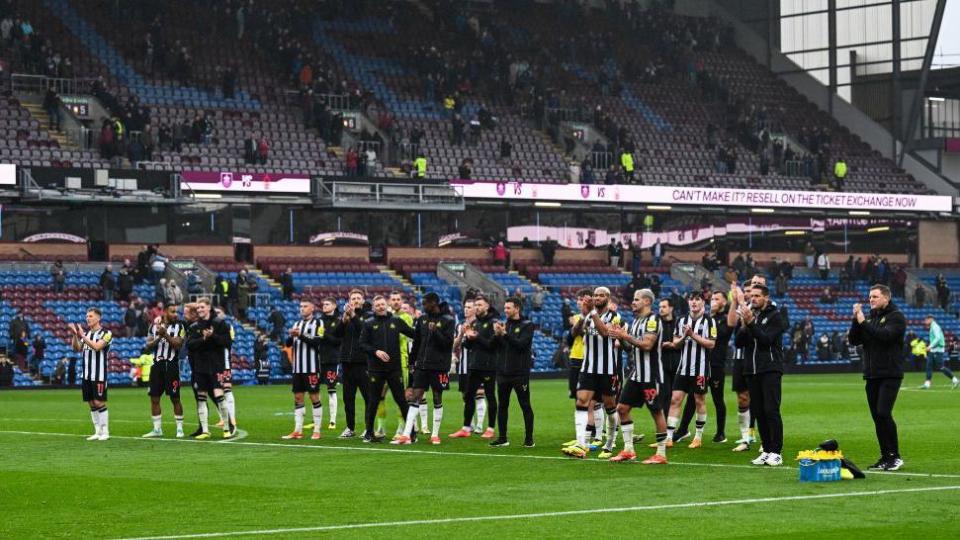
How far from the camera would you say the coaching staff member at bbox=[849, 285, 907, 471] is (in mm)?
17109

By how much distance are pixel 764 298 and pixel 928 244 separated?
5473 centimetres

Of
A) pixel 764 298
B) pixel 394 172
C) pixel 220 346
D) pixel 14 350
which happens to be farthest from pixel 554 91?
pixel 764 298

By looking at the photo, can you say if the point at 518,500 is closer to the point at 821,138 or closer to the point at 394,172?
the point at 394,172

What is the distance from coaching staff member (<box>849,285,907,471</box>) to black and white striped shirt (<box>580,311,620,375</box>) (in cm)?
331

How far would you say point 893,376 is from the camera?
17.2 m

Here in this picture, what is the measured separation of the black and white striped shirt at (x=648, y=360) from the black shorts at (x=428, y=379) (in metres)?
4.41

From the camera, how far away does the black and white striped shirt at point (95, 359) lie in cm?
2400

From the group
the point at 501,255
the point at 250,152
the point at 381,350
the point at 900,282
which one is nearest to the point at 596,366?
the point at 381,350

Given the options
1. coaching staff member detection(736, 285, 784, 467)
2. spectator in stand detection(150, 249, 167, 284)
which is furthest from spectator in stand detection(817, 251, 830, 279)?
coaching staff member detection(736, 285, 784, 467)

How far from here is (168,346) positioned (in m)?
24.6

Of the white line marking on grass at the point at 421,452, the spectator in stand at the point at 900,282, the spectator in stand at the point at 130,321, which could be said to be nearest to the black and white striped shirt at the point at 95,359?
the white line marking on grass at the point at 421,452

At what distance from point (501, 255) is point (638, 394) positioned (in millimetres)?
41580

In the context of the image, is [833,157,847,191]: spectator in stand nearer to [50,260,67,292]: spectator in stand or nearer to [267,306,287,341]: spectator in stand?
[267,306,287,341]: spectator in stand

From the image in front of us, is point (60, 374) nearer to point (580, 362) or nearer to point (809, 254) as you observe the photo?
point (580, 362)
